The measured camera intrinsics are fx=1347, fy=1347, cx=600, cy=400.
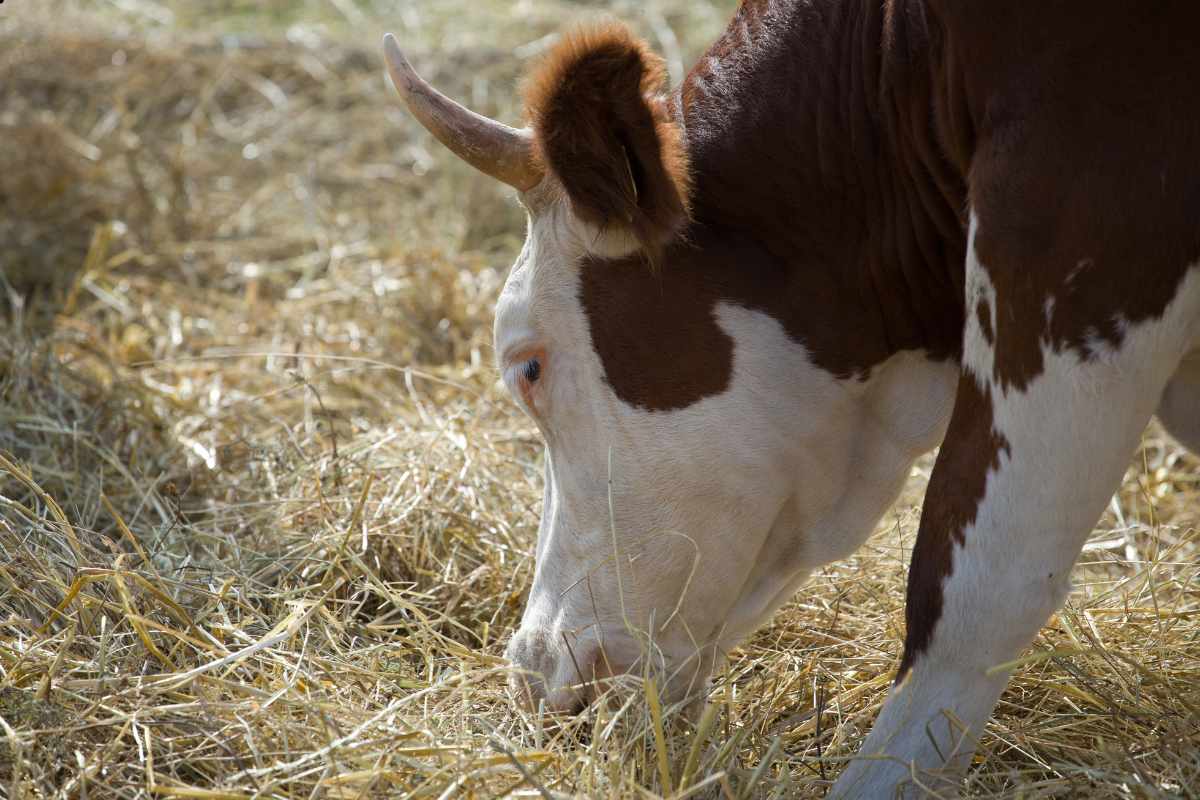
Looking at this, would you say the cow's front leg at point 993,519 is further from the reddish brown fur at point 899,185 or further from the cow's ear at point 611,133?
the cow's ear at point 611,133

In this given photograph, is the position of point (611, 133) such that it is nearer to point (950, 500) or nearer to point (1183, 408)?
point (950, 500)

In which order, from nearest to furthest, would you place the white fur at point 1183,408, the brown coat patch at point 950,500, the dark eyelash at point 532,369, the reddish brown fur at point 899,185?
the reddish brown fur at point 899,185 < the brown coat patch at point 950,500 < the white fur at point 1183,408 < the dark eyelash at point 532,369

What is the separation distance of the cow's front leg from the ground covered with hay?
0.47 feet

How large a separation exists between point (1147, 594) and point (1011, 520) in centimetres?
133

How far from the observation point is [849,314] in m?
2.41

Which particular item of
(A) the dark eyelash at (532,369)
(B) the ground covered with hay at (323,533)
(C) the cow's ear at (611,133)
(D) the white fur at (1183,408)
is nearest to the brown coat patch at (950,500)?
(B) the ground covered with hay at (323,533)

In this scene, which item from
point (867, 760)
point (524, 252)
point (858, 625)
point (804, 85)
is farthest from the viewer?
point (858, 625)

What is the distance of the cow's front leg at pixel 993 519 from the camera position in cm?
194

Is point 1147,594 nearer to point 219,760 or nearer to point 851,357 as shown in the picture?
point 851,357

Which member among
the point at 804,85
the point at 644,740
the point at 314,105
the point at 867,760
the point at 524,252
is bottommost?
the point at 314,105

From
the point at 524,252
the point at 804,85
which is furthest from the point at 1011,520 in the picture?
the point at 524,252

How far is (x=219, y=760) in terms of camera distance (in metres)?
2.29

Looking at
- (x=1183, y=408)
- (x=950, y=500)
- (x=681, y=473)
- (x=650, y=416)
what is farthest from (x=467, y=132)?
(x=1183, y=408)

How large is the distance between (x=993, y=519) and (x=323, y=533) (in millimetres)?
1756
